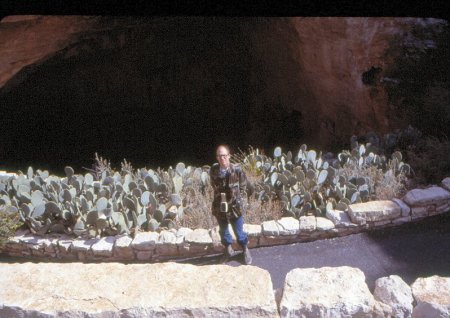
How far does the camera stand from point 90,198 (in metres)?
5.64

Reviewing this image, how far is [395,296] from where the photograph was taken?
3.49 metres

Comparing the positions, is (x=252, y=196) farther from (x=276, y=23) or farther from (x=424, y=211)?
(x=276, y=23)

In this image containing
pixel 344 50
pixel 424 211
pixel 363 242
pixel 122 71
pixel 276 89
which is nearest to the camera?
pixel 363 242

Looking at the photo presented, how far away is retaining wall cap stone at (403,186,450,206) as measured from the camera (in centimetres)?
560

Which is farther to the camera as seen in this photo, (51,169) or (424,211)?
(51,169)

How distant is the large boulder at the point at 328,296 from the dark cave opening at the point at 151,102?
7.63 metres

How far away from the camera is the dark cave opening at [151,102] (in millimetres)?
11844

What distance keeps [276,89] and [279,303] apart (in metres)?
8.29

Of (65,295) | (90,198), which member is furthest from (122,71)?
(65,295)

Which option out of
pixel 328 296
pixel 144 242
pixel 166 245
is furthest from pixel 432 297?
pixel 144 242

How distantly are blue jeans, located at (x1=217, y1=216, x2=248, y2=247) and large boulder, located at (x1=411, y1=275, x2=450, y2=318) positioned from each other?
188cm

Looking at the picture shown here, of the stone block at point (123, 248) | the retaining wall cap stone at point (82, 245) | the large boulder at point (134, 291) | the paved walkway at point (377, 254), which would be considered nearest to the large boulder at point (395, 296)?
the large boulder at point (134, 291)

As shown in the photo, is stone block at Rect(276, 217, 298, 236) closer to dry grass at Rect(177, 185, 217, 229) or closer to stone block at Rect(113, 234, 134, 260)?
dry grass at Rect(177, 185, 217, 229)

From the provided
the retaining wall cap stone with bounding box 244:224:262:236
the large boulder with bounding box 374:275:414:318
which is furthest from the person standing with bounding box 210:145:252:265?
the large boulder with bounding box 374:275:414:318
